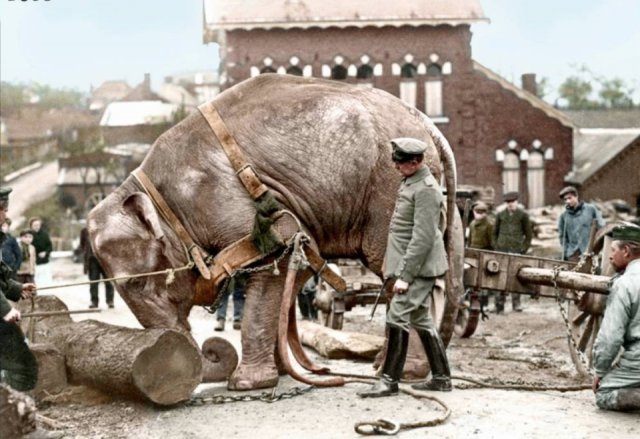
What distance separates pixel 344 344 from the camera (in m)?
10.3

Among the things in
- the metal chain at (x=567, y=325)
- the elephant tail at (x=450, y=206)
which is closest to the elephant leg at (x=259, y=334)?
the elephant tail at (x=450, y=206)

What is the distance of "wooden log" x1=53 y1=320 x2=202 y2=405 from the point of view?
25.3 ft

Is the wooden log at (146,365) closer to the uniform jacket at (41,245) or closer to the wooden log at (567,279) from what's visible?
the wooden log at (567,279)

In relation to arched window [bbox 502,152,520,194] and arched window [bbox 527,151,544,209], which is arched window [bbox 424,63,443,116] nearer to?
arched window [bbox 502,152,520,194]

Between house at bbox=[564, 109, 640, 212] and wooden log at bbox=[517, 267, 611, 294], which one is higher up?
wooden log at bbox=[517, 267, 611, 294]

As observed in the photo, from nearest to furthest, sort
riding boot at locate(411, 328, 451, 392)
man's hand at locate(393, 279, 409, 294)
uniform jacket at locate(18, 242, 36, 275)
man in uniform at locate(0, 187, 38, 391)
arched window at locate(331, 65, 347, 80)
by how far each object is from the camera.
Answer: man's hand at locate(393, 279, 409, 294), man in uniform at locate(0, 187, 38, 391), riding boot at locate(411, 328, 451, 392), uniform jacket at locate(18, 242, 36, 275), arched window at locate(331, 65, 347, 80)

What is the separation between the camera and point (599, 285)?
828 cm

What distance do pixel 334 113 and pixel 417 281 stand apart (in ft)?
5.77

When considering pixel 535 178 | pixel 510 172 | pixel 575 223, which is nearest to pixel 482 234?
pixel 575 223

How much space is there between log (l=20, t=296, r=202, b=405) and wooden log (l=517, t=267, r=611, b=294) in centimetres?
313

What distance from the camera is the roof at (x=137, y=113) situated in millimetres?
40225

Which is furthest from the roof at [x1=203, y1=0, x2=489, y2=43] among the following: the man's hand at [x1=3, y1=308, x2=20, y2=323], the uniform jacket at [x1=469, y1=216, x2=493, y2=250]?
the man's hand at [x1=3, y1=308, x2=20, y2=323]

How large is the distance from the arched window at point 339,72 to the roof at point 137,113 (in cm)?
1168

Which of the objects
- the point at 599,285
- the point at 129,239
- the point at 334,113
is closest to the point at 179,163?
the point at 129,239
